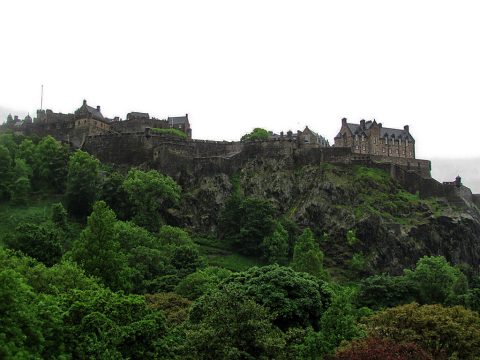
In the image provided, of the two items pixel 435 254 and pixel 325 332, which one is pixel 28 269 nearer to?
pixel 325 332

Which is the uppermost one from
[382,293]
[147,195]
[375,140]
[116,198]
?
[375,140]

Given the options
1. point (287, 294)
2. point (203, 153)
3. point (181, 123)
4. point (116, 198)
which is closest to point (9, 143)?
point (116, 198)

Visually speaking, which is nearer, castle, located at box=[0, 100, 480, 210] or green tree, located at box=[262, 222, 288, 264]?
green tree, located at box=[262, 222, 288, 264]

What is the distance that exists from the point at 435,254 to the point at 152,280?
46903 mm

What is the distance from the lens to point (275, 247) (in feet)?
294

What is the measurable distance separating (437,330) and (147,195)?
5802cm

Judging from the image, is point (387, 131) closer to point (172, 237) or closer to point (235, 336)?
point (172, 237)

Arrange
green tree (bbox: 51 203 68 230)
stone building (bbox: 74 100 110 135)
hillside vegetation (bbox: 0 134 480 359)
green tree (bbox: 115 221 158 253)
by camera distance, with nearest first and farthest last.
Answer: hillside vegetation (bbox: 0 134 480 359) → green tree (bbox: 115 221 158 253) → green tree (bbox: 51 203 68 230) → stone building (bbox: 74 100 110 135)

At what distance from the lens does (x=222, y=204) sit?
101562mm

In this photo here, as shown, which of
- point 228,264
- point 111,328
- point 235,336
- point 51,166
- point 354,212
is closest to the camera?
point 111,328

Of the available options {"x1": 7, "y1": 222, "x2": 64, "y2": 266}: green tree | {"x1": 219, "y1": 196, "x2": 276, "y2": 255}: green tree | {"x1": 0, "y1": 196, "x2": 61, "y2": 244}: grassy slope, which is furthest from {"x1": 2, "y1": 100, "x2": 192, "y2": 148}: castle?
{"x1": 7, "y1": 222, "x2": 64, "y2": 266}: green tree

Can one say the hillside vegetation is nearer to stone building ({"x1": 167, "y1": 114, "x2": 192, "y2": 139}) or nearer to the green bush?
the green bush

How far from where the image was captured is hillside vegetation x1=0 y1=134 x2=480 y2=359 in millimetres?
35344

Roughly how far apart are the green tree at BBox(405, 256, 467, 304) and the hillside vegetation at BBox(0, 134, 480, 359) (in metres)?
0.20
